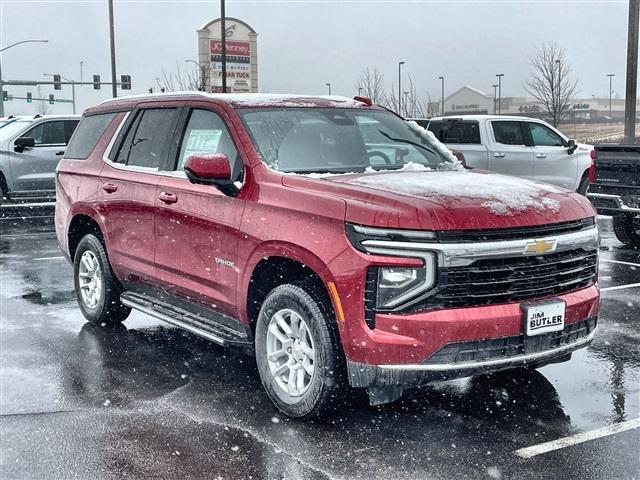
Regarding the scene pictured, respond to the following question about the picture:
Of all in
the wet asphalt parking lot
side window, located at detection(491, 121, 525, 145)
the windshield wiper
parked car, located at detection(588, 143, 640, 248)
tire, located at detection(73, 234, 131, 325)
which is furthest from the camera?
side window, located at detection(491, 121, 525, 145)

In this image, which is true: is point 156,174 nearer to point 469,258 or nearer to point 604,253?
point 469,258

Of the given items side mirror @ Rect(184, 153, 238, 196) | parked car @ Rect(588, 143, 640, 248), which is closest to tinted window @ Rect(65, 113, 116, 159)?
side mirror @ Rect(184, 153, 238, 196)

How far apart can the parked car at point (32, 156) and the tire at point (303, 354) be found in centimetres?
1285

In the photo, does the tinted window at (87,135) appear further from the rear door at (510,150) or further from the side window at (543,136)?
the side window at (543,136)

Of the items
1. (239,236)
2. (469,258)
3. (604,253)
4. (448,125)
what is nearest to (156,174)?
(239,236)

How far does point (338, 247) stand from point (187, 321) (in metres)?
1.79

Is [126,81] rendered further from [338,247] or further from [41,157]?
[338,247]

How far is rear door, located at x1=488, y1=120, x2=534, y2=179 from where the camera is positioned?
15.1 m

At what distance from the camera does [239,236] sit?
195 inches

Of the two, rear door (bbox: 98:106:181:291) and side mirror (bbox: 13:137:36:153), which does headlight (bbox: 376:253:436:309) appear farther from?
side mirror (bbox: 13:137:36:153)

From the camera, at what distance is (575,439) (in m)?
4.38

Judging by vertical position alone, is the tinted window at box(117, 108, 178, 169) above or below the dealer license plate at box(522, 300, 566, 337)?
above

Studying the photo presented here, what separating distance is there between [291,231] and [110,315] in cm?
304

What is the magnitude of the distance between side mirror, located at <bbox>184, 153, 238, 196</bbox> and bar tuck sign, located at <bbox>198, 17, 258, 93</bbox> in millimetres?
58039
